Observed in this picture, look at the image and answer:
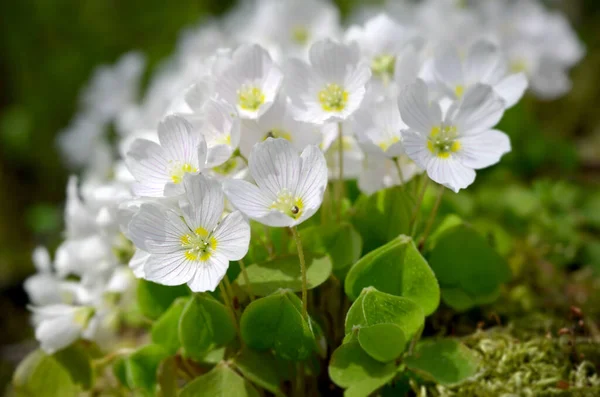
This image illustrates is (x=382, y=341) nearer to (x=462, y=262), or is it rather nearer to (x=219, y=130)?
(x=462, y=262)

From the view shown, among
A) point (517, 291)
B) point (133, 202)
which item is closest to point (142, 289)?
point (133, 202)

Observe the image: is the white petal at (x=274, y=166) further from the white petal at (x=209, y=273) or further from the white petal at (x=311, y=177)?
the white petal at (x=209, y=273)

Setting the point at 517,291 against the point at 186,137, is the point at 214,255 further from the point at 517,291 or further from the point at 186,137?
the point at 517,291

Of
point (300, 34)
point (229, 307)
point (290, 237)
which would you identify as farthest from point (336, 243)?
point (300, 34)

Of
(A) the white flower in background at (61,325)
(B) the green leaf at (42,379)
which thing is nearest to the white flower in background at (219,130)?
(A) the white flower in background at (61,325)

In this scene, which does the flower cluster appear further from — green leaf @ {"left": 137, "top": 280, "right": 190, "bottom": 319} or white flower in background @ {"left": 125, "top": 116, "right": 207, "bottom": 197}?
green leaf @ {"left": 137, "top": 280, "right": 190, "bottom": 319}

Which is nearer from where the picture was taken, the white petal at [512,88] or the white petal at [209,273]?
the white petal at [209,273]
